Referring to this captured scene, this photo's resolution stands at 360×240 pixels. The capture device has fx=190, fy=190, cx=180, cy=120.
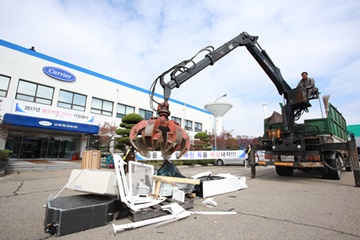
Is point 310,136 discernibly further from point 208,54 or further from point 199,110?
point 199,110

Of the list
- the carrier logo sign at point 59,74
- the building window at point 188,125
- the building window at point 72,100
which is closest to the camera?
the carrier logo sign at point 59,74

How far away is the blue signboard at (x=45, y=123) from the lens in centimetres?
1241

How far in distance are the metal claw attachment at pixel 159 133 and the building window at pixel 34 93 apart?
14.7 metres

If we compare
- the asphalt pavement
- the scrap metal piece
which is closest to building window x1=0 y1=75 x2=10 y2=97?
the asphalt pavement

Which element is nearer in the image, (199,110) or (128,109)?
A: (128,109)

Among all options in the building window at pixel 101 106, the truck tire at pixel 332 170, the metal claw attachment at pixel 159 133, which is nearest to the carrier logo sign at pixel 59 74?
the building window at pixel 101 106

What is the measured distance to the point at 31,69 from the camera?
1477 cm

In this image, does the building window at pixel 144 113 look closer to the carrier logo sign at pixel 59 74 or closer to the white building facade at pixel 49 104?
the white building facade at pixel 49 104

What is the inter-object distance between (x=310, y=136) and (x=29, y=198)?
8776mm

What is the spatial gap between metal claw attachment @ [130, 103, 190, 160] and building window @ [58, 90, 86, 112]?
15008 mm

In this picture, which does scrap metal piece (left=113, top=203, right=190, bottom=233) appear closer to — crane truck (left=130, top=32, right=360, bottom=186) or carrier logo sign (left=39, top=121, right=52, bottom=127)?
crane truck (left=130, top=32, right=360, bottom=186)

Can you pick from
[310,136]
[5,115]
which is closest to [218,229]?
[310,136]

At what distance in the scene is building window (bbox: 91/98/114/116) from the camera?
726 inches

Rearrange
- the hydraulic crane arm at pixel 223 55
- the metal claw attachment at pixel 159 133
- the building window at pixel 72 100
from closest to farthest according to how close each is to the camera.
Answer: the metal claw attachment at pixel 159 133
the hydraulic crane arm at pixel 223 55
the building window at pixel 72 100
